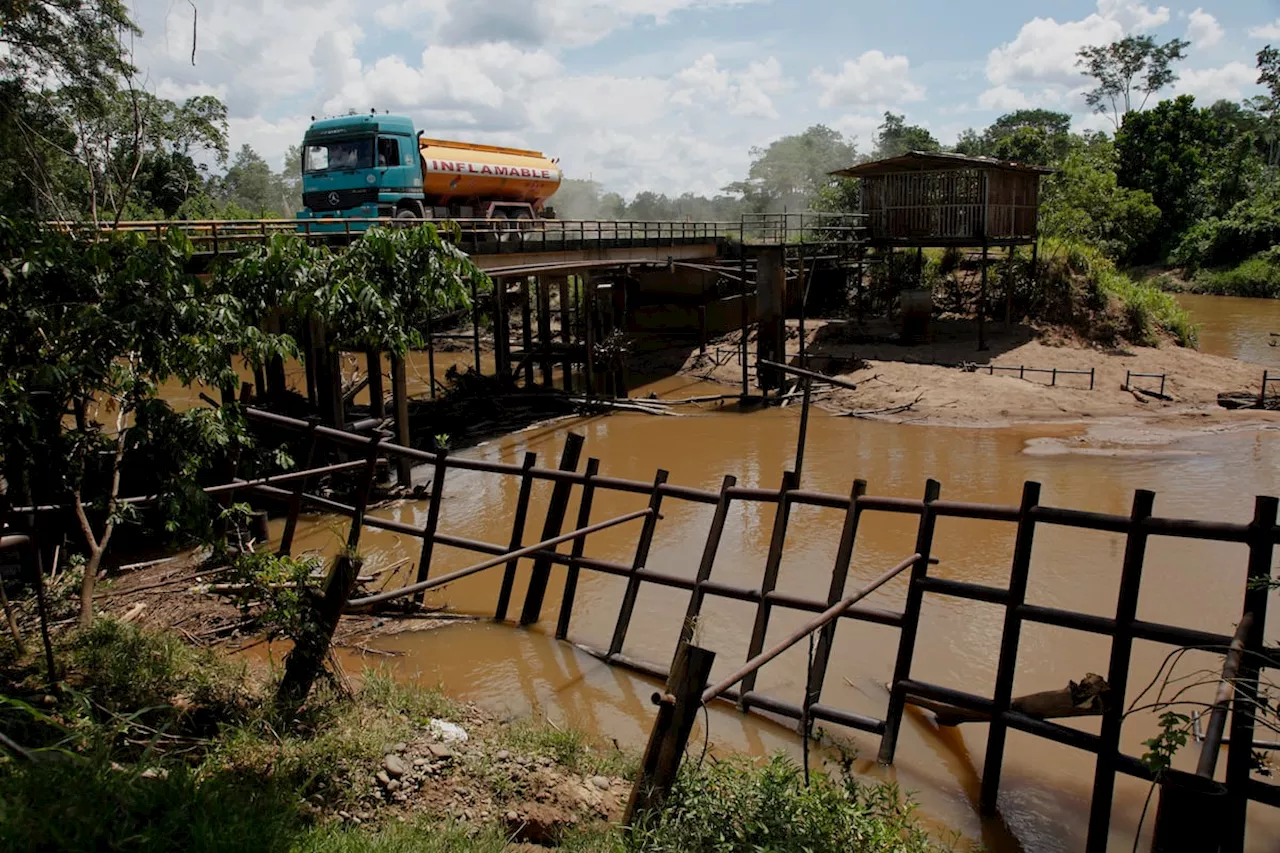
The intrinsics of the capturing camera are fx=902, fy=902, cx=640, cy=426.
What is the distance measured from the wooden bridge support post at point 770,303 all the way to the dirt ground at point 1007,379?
1750mm

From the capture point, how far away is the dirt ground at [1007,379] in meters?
19.7

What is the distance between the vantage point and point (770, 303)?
21.6m

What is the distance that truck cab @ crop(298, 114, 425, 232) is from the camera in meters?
21.7

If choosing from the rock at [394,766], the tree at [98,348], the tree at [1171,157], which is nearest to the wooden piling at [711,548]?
the rock at [394,766]

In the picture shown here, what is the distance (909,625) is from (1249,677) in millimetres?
1986

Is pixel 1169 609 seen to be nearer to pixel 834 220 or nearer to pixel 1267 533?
pixel 1267 533

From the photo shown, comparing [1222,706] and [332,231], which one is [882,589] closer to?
[1222,706]

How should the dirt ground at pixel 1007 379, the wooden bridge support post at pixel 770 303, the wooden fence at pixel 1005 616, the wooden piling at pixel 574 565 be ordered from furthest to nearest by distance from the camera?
the wooden bridge support post at pixel 770 303 → the dirt ground at pixel 1007 379 → the wooden piling at pixel 574 565 → the wooden fence at pixel 1005 616

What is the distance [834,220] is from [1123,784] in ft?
117

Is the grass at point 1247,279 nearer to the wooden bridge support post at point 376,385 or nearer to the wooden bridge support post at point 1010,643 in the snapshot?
the wooden bridge support post at point 376,385

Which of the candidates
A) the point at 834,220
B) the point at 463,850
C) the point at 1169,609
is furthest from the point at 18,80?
the point at 834,220

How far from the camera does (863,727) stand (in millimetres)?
6320

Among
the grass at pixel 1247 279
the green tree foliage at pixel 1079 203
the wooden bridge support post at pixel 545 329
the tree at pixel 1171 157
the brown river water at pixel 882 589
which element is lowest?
the brown river water at pixel 882 589

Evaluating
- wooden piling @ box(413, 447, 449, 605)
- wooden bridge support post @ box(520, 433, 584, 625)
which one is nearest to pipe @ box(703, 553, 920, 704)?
wooden bridge support post @ box(520, 433, 584, 625)
